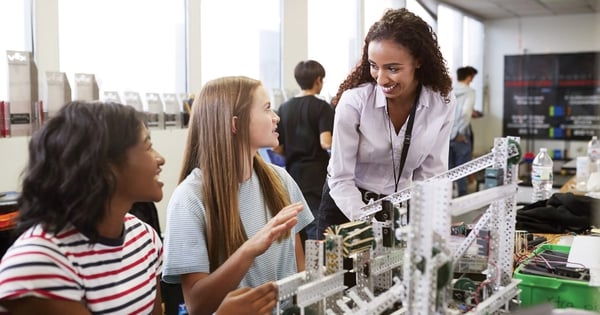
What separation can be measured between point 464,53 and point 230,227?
9.33 metres

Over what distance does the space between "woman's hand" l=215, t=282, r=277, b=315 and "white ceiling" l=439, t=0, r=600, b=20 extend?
828 cm

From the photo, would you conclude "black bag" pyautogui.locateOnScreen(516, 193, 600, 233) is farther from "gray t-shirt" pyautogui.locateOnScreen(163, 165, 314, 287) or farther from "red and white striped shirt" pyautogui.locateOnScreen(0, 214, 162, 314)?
"red and white striped shirt" pyautogui.locateOnScreen(0, 214, 162, 314)

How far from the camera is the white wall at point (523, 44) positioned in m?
9.79

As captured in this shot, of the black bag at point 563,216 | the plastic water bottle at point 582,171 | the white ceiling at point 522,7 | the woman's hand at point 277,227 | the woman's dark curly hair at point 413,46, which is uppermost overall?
the white ceiling at point 522,7

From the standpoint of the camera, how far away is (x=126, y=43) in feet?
12.4

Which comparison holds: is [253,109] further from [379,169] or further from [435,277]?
[435,277]

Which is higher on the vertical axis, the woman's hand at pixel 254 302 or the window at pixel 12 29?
the window at pixel 12 29

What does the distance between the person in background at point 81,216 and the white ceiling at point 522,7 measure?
8.23 m

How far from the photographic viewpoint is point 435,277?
1.04m

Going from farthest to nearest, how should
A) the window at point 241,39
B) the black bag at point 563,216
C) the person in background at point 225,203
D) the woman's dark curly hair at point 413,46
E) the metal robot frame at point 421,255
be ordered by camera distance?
the window at point 241,39 < the black bag at point 563,216 < the woman's dark curly hair at point 413,46 < the person in background at point 225,203 < the metal robot frame at point 421,255

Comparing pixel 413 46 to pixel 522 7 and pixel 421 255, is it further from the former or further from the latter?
pixel 522 7

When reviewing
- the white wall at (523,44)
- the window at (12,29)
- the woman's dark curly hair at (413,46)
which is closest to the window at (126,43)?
the window at (12,29)

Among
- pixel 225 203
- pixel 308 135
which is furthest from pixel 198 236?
pixel 308 135

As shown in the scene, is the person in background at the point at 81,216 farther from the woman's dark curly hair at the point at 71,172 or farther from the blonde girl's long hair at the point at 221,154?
the blonde girl's long hair at the point at 221,154
